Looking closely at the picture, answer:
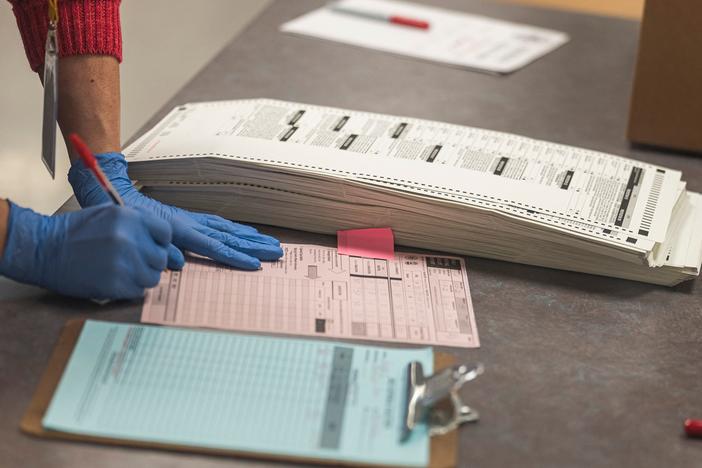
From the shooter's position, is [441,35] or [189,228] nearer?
[189,228]

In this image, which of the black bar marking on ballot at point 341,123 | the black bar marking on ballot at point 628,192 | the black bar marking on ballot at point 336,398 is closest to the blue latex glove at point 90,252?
the black bar marking on ballot at point 336,398

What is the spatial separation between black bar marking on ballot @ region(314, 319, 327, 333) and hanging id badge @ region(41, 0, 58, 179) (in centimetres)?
37

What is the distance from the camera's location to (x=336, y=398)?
0.83m

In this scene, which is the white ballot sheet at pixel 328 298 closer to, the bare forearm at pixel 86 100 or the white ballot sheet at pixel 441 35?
the bare forearm at pixel 86 100

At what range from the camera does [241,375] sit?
85cm

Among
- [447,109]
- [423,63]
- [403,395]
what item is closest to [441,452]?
[403,395]

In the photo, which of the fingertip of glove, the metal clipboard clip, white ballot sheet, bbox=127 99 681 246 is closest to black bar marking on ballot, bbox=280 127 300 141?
white ballot sheet, bbox=127 99 681 246

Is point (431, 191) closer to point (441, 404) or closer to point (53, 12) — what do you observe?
point (441, 404)

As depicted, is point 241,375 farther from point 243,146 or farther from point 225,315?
point 243,146

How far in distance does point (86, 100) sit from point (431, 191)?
47 centimetres

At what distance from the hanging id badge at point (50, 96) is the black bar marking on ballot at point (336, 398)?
1.39 feet

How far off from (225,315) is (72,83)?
423 mm

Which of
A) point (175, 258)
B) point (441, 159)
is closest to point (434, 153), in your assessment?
point (441, 159)

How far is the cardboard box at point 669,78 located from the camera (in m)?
1.33
